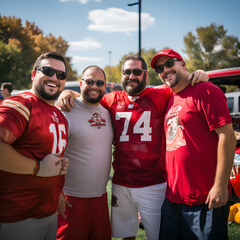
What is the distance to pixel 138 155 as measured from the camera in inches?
107

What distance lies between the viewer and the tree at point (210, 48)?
25.4 metres

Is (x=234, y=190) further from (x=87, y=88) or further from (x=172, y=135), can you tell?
(x=87, y=88)

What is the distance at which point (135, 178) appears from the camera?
2709 millimetres

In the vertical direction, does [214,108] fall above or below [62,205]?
above

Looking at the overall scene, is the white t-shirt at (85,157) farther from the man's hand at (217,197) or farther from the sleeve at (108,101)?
the man's hand at (217,197)

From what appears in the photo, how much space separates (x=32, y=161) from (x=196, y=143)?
1492 millimetres

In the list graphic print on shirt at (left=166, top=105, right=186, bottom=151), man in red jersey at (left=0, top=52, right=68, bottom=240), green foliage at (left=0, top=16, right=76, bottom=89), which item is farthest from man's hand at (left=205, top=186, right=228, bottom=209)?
green foliage at (left=0, top=16, right=76, bottom=89)

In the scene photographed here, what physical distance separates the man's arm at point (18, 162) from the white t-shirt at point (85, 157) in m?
0.61

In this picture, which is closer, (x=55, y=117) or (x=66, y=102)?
(x=55, y=117)

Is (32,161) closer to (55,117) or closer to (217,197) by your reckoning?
(55,117)

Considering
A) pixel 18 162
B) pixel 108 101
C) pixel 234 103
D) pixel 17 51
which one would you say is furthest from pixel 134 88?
pixel 17 51

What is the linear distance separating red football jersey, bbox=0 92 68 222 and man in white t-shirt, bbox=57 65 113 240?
49 cm

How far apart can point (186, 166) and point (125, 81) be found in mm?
1404

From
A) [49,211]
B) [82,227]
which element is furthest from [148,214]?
[49,211]
